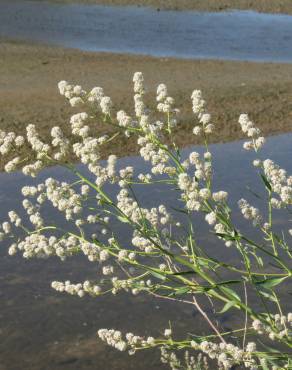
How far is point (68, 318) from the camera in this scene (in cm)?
657

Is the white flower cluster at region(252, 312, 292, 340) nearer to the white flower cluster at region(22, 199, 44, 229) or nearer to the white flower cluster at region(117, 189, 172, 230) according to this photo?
the white flower cluster at region(117, 189, 172, 230)

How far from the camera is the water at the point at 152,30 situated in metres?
21.8

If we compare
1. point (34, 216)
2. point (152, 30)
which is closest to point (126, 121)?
point (34, 216)

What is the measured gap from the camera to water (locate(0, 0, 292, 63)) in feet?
71.6

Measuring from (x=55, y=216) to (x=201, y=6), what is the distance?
1011 inches

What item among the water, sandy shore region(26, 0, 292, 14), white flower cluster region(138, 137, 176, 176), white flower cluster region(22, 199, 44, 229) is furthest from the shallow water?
A: sandy shore region(26, 0, 292, 14)

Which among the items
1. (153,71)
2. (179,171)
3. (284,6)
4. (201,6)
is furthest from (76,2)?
(179,171)

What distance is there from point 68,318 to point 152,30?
67.3 feet

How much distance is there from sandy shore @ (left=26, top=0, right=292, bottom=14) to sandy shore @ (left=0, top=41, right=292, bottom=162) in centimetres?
1233

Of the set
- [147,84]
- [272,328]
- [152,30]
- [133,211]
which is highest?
[133,211]

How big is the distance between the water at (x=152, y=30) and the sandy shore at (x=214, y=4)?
975 mm

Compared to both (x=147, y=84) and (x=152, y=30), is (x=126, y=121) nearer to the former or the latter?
(x=147, y=84)

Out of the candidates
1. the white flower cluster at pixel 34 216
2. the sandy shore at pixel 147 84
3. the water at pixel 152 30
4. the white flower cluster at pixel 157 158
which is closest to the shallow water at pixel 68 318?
the white flower cluster at pixel 34 216

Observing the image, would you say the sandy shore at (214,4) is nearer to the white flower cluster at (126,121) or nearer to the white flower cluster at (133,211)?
the white flower cluster at (133,211)
